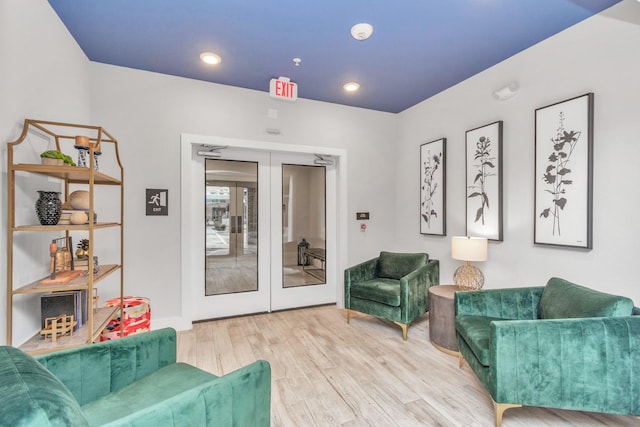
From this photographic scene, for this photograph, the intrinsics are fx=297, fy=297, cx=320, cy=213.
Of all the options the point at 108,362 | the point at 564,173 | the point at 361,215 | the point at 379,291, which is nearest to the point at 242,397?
the point at 108,362

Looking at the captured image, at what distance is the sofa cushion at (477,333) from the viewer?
72.3 inches

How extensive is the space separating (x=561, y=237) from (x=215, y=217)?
3.40 m

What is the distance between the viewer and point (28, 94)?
72.6 inches

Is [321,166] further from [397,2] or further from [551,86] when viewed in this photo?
[551,86]

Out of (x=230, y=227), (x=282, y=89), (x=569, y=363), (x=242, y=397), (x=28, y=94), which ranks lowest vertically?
(x=569, y=363)

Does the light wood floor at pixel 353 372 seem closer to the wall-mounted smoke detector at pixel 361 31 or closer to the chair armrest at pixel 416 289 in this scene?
the chair armrest at pixel 416 289

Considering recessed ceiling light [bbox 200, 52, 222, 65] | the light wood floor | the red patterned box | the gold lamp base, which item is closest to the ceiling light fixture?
the gold lamp base

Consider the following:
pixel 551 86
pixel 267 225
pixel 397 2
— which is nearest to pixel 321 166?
pixel 267 225

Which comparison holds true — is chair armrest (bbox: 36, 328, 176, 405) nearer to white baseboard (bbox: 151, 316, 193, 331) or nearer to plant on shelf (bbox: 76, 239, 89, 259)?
plant on shelf (bbox: 76, 239, 89, 259)

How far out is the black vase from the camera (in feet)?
5.71

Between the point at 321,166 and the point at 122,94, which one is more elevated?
the point at 122,94

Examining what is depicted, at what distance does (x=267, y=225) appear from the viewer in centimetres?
379

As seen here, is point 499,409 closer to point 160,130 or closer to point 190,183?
point 190,183

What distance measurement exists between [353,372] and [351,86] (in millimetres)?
2945
